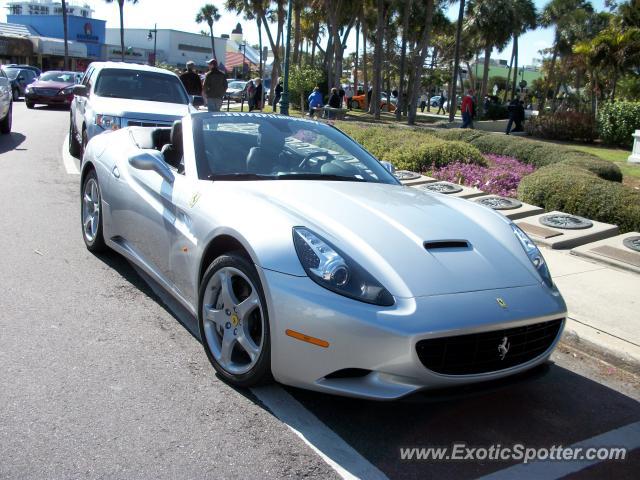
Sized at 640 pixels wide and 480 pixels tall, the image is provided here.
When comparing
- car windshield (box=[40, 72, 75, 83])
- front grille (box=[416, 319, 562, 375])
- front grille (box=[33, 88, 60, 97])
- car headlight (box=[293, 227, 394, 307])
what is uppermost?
car windshield (box=[40, 72, 75, 83])

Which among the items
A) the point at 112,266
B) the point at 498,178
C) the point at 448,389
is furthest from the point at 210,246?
the point at 498,178

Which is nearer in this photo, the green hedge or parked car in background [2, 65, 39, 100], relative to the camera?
the green hedge

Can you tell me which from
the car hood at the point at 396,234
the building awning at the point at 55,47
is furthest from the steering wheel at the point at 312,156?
the building awning at the point at 55,47

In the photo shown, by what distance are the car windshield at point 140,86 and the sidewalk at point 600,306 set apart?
6.96 meters

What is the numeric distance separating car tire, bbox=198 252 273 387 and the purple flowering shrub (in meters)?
7.07

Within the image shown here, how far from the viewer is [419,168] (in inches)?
442

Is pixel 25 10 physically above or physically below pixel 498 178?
above

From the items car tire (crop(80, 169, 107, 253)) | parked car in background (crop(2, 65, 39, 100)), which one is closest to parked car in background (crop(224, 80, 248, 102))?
parked car in background (crop(2, 65, 39, 100))

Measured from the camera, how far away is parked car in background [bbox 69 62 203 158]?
9414mm

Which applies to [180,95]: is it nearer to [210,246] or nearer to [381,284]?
[210,246]

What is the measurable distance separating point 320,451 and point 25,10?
10239 centimetres

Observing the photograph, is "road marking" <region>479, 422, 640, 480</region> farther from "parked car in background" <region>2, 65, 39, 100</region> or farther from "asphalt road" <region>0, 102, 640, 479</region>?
"parked car in background" <region>2, 65, 39, 100</region>

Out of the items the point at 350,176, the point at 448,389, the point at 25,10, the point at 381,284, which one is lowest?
the point at 448,389

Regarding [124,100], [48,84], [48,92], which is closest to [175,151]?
[124,100]
